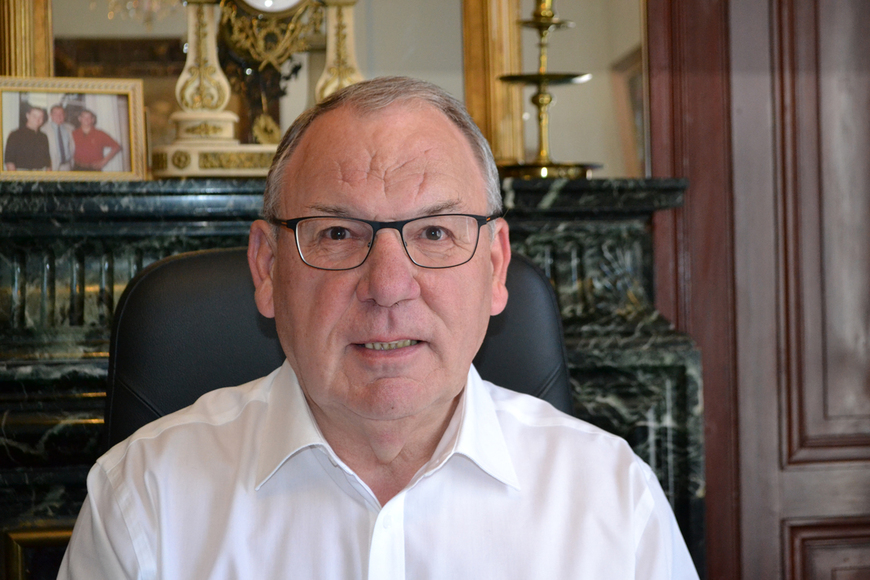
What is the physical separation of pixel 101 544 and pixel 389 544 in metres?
0.37

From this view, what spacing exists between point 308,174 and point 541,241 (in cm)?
100

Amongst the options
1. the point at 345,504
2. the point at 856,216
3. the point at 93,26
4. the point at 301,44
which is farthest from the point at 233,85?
the point at 856,216

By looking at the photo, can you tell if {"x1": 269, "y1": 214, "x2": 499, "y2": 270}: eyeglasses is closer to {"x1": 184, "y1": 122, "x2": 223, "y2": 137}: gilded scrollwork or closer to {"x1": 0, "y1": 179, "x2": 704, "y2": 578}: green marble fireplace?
{"x1": 0, "y1": 179, "x2": 704, "y2": 578}: green marble fireplace

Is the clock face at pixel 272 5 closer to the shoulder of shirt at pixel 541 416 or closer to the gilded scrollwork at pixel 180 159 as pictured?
the gilded scrollwork at pixel 180 159

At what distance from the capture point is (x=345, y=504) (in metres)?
1.05

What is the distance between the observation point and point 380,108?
103 cm

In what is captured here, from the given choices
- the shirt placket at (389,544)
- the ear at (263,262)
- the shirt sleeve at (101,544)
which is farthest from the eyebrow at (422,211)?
the shirt sleeve at (101,544)

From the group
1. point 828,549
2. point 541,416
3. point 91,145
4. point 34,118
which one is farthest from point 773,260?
point 34,118

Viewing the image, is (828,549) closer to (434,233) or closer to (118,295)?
(434,233)

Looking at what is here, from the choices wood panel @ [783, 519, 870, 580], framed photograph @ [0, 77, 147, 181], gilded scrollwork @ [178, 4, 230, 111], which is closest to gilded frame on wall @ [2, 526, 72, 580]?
framed photograph @ [0, 77, 147, 181]

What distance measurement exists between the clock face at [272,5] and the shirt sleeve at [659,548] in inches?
54.1

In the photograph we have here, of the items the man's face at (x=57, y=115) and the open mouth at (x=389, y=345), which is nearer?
the open mouth at (x=389, y=345)

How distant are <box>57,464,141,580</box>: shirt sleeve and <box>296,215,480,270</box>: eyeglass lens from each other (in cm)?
42

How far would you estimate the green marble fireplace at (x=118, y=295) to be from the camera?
5.39 ft
